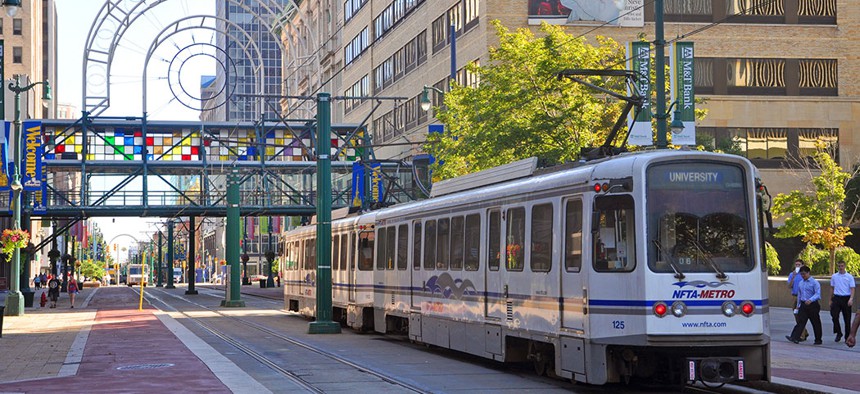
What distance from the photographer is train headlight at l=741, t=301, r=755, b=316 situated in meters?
14.5

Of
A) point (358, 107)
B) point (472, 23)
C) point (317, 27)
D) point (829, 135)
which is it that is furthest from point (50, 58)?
point (829, 135)

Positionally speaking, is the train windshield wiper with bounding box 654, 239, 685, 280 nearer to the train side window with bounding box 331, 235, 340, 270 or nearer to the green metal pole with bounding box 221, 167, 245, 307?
the train side window with bounding box 331, 235, 340, 270

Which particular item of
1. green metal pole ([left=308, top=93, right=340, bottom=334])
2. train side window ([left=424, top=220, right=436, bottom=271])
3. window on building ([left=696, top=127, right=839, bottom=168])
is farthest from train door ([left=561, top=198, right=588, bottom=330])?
window on building ([left=696, top=127, right=839, bottom=168])

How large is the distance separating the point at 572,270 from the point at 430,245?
718cm

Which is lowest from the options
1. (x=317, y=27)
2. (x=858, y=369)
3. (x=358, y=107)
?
(x=858, y=369)

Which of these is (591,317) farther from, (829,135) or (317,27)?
(317,27)

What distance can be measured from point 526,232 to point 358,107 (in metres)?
66.0

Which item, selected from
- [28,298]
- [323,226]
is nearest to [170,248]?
[28,298]

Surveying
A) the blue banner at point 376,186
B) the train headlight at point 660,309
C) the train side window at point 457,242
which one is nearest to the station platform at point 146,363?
the train headlight at point 660,309

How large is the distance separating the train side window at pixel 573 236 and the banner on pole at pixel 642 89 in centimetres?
1076

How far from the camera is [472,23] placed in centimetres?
5641

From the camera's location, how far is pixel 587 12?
54.2m

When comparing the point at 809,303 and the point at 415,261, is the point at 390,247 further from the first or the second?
the point at 809,303

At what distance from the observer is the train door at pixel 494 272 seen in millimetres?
18500
